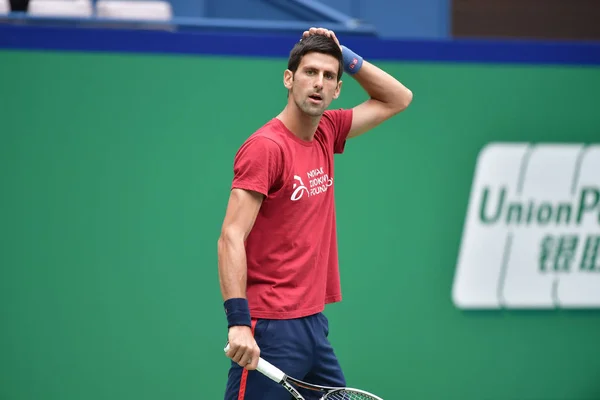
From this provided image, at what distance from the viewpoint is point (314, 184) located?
122 inches

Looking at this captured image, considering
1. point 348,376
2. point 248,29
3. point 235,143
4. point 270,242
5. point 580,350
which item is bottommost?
point 348,376

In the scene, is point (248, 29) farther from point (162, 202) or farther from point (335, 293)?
point (335, 293)

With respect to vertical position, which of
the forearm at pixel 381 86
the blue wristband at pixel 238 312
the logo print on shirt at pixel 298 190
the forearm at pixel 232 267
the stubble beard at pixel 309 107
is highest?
the forearm at pixel 381 86

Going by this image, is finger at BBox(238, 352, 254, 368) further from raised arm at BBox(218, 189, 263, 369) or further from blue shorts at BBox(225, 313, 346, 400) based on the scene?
blue shorts at BBox(225, 313, 346, 400)

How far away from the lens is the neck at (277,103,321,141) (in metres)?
3.11

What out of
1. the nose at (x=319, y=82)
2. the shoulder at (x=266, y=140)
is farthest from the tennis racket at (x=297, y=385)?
the nose at (x=319, y=82)

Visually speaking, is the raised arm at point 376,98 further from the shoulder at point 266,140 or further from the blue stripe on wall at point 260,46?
the blue stripe on wall at point 260,46

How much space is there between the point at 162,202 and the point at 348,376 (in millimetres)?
1341

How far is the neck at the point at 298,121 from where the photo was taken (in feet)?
10.2

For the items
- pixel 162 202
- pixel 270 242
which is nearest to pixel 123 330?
pixel 162 202

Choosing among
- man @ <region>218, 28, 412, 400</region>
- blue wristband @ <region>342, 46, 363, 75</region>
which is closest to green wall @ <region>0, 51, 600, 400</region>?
blue wristband @ <region>342, 46, 363, 75</region>

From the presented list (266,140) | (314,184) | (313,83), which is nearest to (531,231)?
(314,184)

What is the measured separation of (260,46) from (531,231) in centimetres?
177

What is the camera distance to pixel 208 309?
4.75 metres
